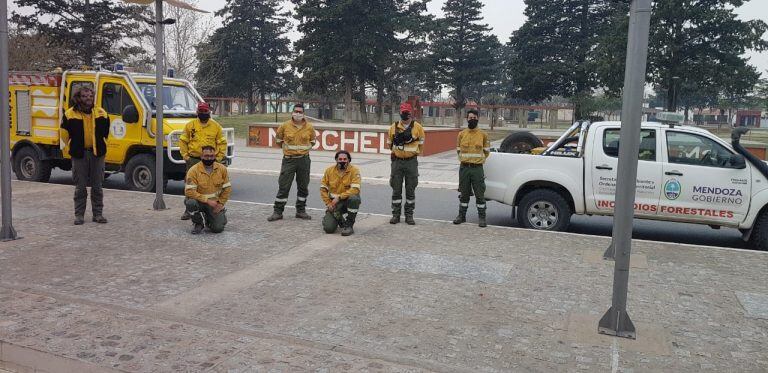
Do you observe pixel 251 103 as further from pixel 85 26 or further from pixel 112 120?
pixel 112 120

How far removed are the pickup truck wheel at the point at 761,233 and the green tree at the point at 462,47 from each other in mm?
43986

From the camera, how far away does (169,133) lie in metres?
11.8

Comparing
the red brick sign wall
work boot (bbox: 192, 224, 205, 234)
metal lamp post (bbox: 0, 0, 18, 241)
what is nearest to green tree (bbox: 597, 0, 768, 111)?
the red brick sign wall

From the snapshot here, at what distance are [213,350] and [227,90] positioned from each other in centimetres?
6117

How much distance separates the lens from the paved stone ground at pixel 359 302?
176 inches

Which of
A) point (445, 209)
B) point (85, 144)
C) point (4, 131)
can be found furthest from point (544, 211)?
point (4, 131)

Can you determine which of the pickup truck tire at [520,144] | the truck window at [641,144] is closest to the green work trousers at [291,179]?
the pickup truck tire at [520,144]

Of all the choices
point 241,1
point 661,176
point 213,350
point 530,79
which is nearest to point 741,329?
point 661,176

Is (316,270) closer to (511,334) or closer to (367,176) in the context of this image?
(511,334)

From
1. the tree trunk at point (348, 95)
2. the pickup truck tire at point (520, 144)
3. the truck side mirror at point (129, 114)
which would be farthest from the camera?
the tree trunk at point (348, 95)

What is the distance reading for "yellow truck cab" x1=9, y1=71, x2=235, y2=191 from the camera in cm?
1209

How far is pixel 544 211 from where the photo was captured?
924 cm

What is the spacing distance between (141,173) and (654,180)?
9.30 m

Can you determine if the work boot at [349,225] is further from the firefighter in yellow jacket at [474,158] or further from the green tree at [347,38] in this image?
the green tree at [347,38]
